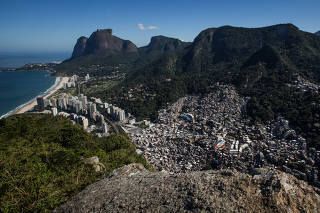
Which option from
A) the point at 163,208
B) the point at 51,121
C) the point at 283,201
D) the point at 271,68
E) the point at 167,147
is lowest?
the point at 167,147

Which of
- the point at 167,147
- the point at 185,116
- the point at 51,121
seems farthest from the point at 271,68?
the point at 51,121

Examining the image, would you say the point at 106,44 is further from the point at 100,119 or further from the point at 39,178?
the point at 39,178

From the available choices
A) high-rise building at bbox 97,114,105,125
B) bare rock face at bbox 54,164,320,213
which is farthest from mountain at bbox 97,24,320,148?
bare rock face at bbox 54,164,320,213

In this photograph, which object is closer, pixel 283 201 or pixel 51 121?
pixel 283 201

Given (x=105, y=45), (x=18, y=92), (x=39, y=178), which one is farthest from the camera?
(x=105, y=45)

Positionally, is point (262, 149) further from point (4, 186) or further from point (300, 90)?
point (4, 186)

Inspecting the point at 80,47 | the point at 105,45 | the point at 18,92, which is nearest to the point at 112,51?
the point at 105,45

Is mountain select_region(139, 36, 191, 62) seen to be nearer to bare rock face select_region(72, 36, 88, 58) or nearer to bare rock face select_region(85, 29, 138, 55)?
bare rock face select_region(85, 29, 138, 55)
